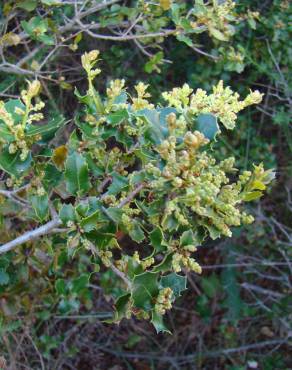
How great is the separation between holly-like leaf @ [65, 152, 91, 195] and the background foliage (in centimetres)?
90

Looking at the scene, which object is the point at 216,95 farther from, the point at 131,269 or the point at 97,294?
the point at 97,294

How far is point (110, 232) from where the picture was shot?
4.61 ft

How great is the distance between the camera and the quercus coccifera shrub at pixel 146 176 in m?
1.22

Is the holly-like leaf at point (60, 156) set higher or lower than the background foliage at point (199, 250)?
higher

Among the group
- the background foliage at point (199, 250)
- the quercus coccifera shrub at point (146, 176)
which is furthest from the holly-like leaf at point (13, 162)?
the background foliage at point (199, 250)

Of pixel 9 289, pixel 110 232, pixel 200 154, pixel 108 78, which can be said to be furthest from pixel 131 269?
pixel 108 78

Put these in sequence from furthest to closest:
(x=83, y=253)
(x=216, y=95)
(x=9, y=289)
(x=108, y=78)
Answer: (x=108, y=78) → (x=83, y=253) → (x=9, y=289) → (x=216, y=95)

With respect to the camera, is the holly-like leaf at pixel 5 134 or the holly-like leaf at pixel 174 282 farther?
the holly-like leaf at pixel 174 282

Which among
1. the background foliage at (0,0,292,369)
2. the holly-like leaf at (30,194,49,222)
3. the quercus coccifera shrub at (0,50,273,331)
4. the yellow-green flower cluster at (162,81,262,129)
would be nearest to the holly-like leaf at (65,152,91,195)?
the quercus coccifera shrub at (0,50,273,331)

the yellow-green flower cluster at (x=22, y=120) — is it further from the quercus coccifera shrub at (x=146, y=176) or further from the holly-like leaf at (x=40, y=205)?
the holly-like leaf at (x=40, y=205)

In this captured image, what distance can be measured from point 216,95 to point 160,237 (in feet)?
1.15

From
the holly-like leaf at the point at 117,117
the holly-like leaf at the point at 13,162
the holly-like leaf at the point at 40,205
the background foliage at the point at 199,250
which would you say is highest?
the holly-like leaf at the point at 117,117

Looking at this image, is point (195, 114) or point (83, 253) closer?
point (195, 114)

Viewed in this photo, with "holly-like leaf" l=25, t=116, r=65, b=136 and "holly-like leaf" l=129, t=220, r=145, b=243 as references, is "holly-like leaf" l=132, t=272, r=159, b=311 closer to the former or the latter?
"holly-like leaf" l=129, t=220, r=145, b=243
